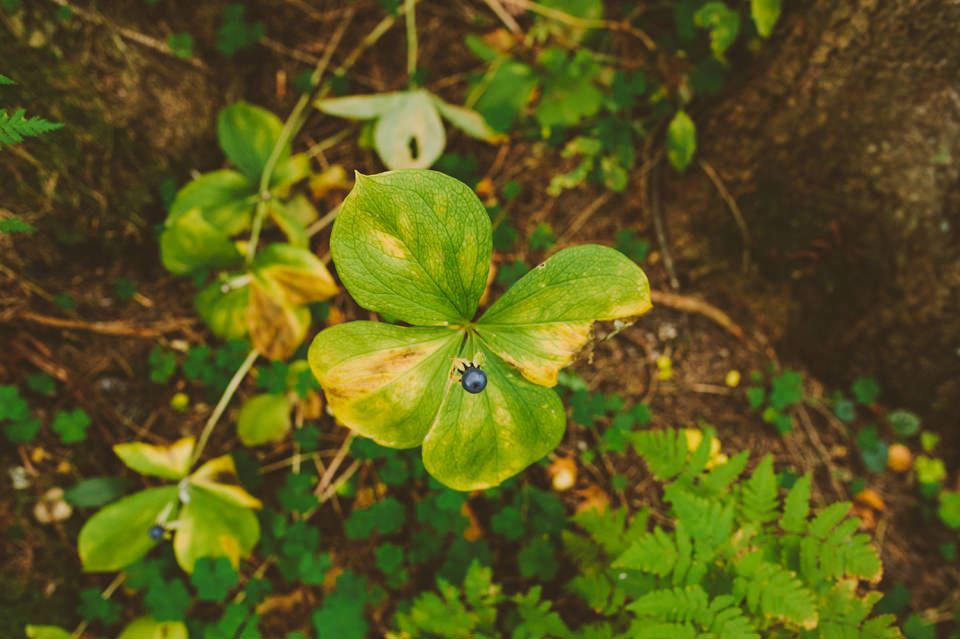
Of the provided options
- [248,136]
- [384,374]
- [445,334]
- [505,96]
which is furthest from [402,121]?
Result: [384,374]

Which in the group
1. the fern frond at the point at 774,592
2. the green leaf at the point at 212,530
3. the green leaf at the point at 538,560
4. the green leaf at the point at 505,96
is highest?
the green leaf at the point at 505,96

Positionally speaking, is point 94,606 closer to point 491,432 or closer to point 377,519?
point 377,519

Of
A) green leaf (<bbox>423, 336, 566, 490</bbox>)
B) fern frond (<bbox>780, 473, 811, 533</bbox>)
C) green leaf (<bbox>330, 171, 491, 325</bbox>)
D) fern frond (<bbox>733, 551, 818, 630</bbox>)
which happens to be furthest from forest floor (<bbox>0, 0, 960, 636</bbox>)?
green leaf (<bbox>330, 171, 491, 325</bbox>)

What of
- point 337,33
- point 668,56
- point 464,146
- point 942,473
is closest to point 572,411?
point 464,146

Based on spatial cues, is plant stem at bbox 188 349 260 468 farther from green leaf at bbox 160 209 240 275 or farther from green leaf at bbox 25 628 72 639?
green leaf at bbox 25 628 72 639

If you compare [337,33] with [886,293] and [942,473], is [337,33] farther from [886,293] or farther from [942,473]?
[942,473]

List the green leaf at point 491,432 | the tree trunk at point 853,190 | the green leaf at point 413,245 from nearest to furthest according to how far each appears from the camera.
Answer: the green leaf at point 413,245
the green leaf at point 491,432
the tree trunk at point 853,190

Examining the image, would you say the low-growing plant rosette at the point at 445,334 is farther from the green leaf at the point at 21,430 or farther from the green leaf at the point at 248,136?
the green leaf at the point at 21,430

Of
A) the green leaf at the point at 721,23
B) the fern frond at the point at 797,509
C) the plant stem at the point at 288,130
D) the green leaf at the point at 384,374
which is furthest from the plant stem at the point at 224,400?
the green leaf at the point at 721,23
